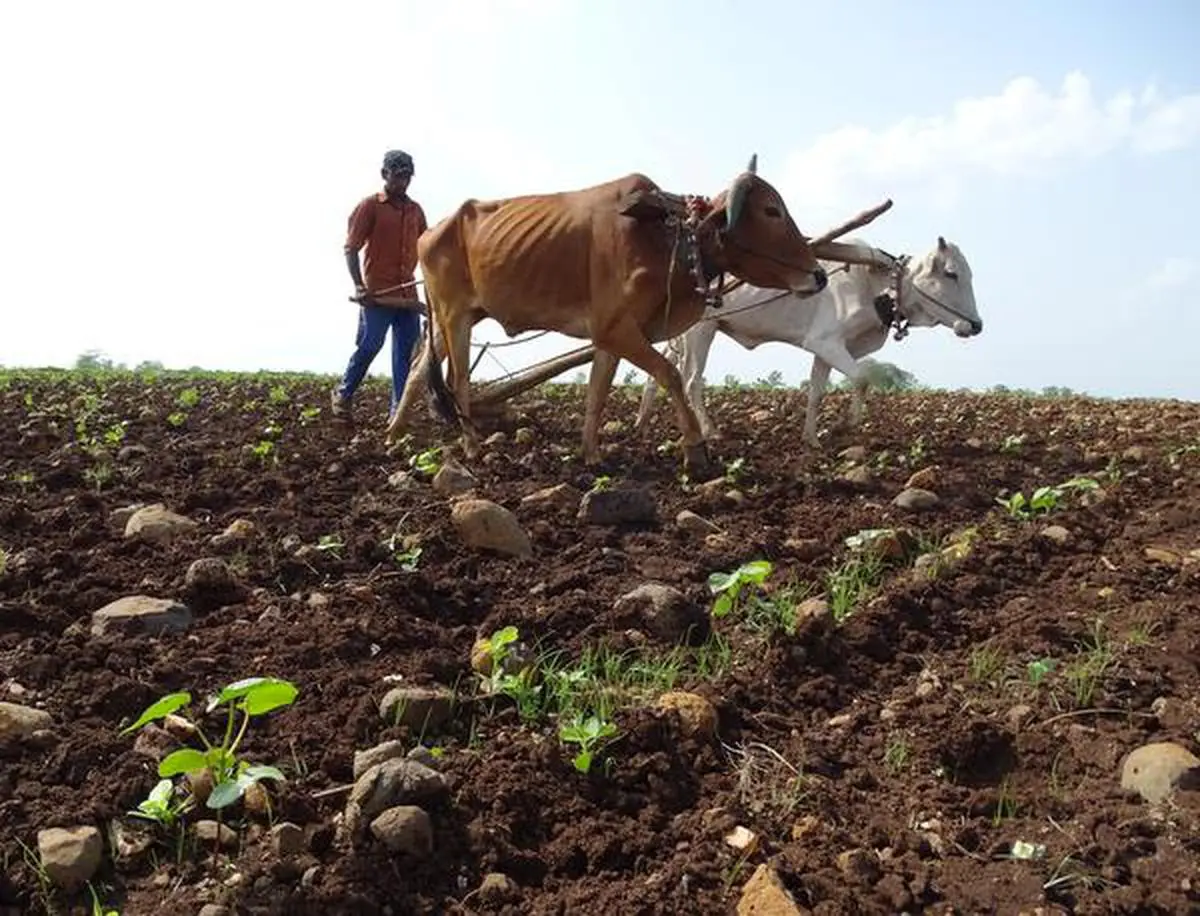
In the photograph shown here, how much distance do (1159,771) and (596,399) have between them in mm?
4534

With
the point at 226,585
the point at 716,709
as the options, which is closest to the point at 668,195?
the point at 226,585

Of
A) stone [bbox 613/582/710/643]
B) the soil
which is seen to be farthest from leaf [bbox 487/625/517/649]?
stone [bbox 613/582/710/643]

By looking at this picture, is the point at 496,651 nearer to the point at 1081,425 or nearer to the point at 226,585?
the point at 226,585

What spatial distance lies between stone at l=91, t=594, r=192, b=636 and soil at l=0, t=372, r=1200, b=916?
6 centimetres

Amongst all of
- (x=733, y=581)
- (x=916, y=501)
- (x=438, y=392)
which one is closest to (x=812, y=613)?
(x=733, y=581)

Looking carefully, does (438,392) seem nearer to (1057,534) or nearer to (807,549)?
(807,549)

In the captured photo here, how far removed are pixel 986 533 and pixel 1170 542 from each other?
25.9 inches

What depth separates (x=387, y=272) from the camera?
29.0ft

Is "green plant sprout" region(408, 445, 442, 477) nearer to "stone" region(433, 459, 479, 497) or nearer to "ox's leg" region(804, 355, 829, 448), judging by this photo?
"stone" region(433, 459, 479, 497)

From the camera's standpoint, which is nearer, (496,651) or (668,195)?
(496,651)

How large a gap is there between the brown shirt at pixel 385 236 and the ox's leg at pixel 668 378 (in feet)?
9.05

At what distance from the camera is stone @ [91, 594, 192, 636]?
3.55 meters

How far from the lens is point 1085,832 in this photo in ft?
7.78

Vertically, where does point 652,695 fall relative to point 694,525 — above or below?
below
